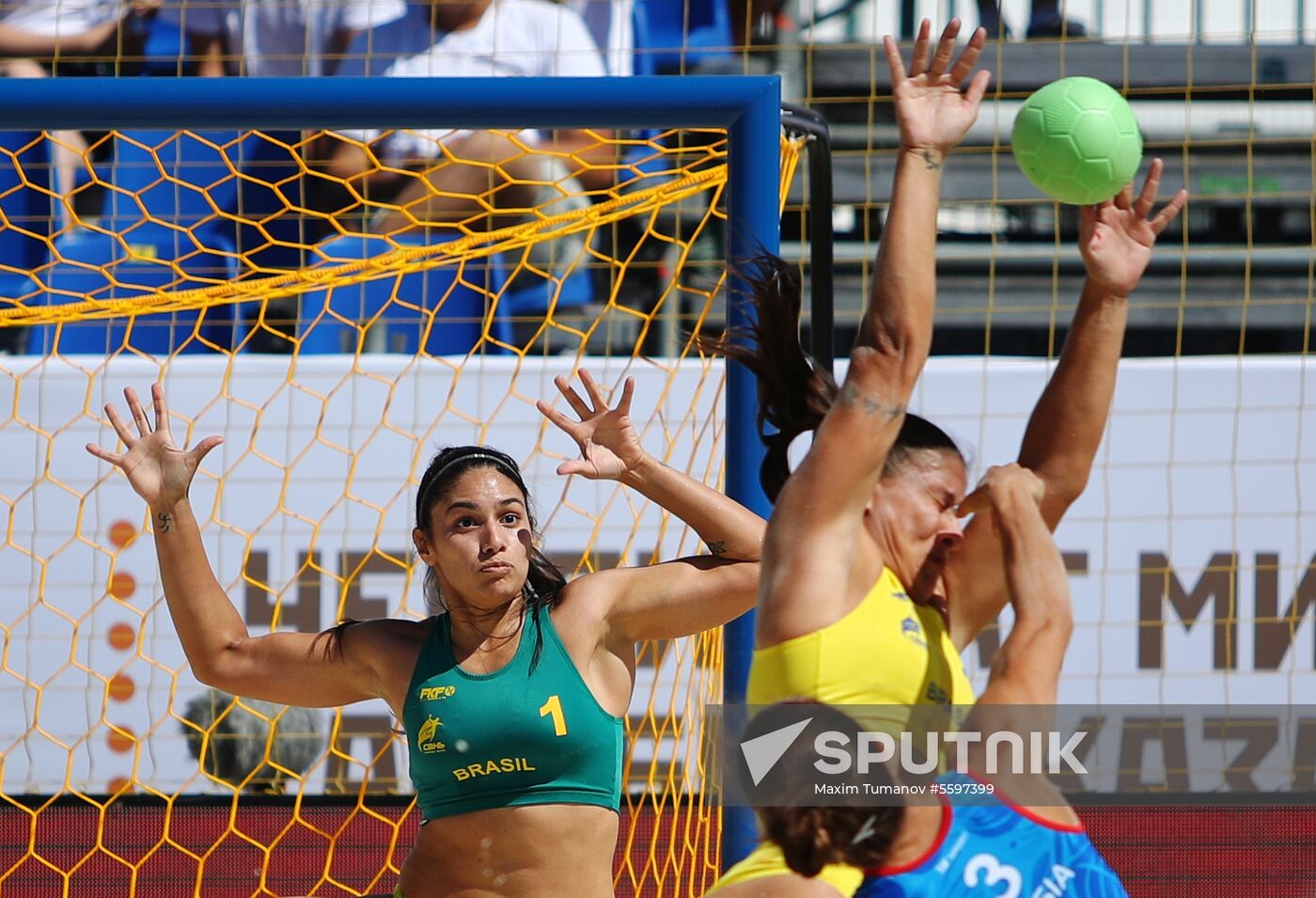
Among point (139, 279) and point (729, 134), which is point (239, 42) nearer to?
point (139, 279)

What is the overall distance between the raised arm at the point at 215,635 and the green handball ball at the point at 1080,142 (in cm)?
163

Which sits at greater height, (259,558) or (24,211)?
(24,211)

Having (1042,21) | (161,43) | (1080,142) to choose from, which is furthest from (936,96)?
(161,43)

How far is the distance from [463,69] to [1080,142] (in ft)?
15.1

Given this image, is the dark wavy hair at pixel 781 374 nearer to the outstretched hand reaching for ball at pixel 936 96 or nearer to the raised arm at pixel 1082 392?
the raised arm at pixel 1082 392

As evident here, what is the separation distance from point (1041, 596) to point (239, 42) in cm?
585

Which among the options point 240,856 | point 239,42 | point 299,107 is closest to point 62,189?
point 239,42

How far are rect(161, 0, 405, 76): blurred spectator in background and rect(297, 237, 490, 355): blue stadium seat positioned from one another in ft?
3.42

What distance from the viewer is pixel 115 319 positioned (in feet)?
18.3

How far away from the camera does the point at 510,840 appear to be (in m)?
2.83

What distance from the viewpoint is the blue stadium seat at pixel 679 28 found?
22.7 ft

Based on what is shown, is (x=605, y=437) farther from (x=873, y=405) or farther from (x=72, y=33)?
(x=72, y=33)

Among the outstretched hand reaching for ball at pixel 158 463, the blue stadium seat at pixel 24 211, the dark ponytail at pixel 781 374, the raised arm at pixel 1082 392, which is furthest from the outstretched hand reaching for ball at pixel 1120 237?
the blue stadium seat at pixel 24 211
